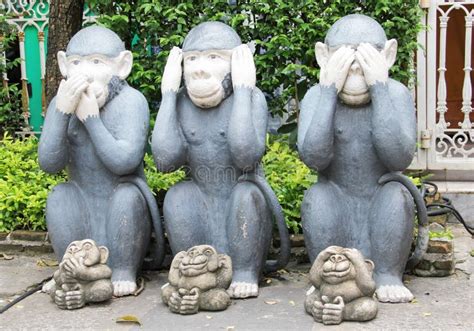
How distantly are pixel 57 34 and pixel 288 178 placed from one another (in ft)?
8.19

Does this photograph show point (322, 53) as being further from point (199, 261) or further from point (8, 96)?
point (8, 96)

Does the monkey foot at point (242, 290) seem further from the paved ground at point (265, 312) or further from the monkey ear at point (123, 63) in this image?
the monkey ear at point (123, 63)

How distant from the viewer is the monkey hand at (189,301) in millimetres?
3922

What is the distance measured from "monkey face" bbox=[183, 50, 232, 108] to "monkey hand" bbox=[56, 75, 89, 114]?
591 millimetres

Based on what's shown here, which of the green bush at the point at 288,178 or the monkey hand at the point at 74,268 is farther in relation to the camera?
the green bush at the point at 288,178

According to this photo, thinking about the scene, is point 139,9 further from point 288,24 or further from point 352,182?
point 352,182

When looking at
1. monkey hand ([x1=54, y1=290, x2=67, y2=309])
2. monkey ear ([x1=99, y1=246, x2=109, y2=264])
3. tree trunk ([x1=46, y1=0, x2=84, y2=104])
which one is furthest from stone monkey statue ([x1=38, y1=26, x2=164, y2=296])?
tree trunk ([x1=46, y1=0, x2=84, y2=104])

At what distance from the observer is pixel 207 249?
400 centimetres

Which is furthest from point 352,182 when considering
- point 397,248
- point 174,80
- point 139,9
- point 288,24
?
point 139,9

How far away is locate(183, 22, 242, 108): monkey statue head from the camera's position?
4137 millimetres

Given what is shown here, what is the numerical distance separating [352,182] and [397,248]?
44 centimetres

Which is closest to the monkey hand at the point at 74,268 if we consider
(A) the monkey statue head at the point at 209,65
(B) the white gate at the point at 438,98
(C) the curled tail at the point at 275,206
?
(C) the curled tail at the point at 275,206

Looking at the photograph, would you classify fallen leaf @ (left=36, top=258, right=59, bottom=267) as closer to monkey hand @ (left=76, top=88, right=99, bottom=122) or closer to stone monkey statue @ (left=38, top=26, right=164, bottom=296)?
stone monkey statue @ (left=38, top=26, right=164, bottom=296)

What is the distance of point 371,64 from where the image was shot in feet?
12.6
